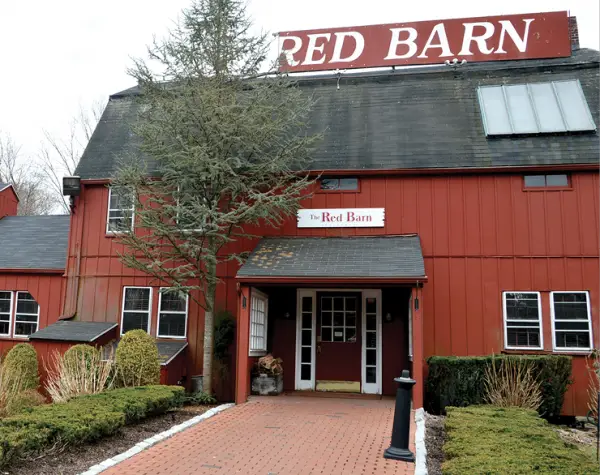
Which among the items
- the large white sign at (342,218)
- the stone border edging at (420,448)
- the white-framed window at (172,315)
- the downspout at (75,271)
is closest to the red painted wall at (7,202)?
the downspout at (75,271)

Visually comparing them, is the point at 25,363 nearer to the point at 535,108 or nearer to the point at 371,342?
the point at 371,342

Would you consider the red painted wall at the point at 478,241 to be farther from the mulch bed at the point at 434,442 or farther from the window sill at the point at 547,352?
the mulch bed at the point at 434,442

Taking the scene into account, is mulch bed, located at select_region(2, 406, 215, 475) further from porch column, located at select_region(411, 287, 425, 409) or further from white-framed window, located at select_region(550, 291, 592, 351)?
white-framed window, located at select_region(550, 291, 592, 351)

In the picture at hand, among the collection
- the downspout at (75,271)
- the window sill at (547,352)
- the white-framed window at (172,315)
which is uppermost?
the downspout at (75,271)

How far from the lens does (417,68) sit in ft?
54.3

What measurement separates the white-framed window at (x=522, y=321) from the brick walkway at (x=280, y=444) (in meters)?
3.30

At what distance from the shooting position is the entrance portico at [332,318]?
1149cm

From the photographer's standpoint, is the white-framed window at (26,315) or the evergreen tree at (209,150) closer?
the evergreen tree at (209,150)

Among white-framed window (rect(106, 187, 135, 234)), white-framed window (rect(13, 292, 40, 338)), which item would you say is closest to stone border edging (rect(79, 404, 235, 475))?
white-framed window (rect(106, 187, 135, 234))

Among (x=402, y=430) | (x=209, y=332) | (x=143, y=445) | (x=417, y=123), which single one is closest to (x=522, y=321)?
→ (x=417, y=123)

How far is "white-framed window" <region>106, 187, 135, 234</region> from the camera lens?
1217 centimetres

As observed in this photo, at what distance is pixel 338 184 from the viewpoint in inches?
520

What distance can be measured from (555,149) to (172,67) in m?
8.48

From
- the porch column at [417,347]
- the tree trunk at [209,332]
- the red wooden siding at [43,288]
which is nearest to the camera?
the porch column at [417,347]
